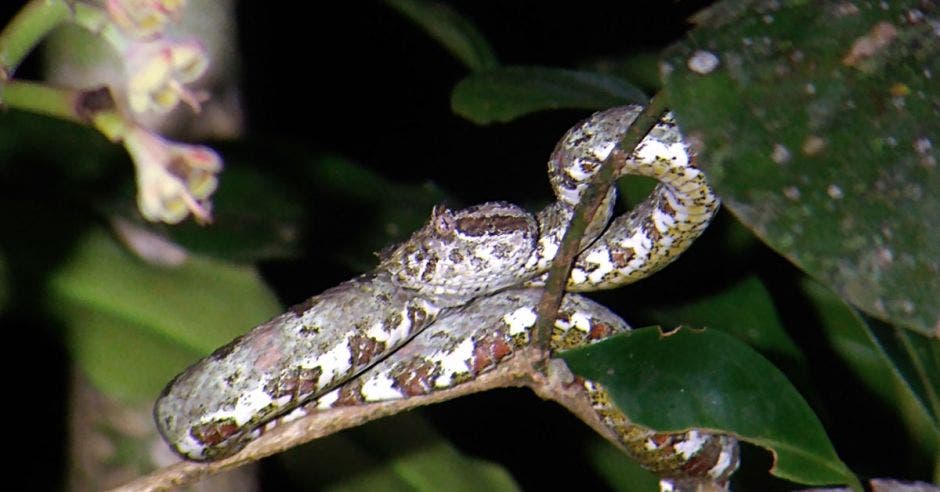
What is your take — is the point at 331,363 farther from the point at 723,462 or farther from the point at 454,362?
the point at 723,462

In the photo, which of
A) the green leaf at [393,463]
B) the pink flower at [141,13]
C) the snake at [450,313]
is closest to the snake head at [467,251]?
the snake at [450,313]

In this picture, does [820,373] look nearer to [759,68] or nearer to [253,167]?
[253,167]

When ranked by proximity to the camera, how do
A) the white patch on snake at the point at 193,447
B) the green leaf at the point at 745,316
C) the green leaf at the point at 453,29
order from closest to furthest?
the white patch on snake at the point at 193,447
the green leaf at the point at 745,316
the green leaf at the point at 453,29

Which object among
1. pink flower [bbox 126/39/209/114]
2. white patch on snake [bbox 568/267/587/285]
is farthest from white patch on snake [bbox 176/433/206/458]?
pink flower [bbox 126/39/209/114]

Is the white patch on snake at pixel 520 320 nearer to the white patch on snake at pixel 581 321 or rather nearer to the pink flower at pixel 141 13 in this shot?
the white patch on snake at pixel 581 321

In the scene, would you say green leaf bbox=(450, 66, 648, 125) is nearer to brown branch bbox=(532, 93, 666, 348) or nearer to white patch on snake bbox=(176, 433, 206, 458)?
brown branch bbox=(532, 93, 666, 348)

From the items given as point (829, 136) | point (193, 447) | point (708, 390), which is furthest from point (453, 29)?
point (829, 136)
